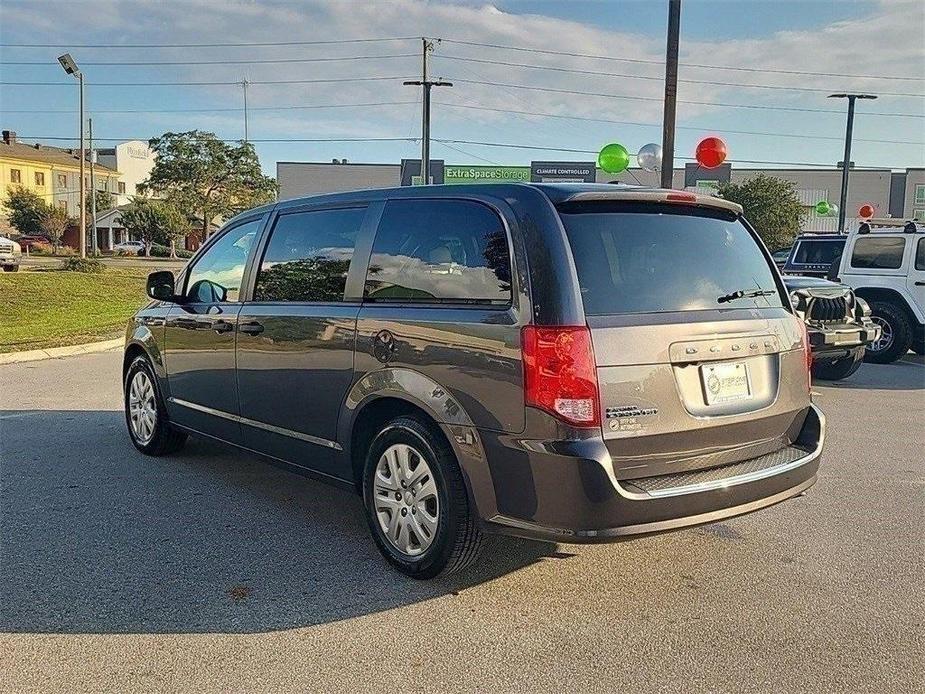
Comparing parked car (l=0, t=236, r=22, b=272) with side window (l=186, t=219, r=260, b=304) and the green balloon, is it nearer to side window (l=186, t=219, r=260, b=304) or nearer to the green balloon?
the green balloon

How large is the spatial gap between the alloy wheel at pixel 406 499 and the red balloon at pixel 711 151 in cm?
1510

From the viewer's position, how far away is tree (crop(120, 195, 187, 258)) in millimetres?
58200

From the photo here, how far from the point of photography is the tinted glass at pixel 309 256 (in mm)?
4336

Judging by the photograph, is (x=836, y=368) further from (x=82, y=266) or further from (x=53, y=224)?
(x=53, y=224)

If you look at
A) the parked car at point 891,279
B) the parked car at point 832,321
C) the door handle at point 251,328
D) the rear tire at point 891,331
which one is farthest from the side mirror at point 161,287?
the rear tire at point 891,331

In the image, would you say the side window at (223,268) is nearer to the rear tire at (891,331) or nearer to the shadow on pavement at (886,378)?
the shadow on pavement at (886,378)

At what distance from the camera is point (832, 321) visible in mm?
9273

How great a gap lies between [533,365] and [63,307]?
16205 mm

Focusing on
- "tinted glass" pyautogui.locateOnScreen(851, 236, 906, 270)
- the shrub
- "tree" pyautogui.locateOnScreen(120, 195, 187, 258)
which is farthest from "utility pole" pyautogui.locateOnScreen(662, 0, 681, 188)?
"tree" pyautogui.locateOnScreen(120, 195, 187, 258)

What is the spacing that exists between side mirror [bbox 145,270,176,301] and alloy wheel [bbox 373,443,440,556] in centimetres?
249

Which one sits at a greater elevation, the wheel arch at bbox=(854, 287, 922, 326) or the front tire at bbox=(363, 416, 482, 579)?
the wheel arch at bbox=(854, 287, 922, 326)

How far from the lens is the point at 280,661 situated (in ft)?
10.2

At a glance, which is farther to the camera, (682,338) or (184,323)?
(184,323)

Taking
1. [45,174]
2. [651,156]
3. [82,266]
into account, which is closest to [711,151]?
[651,156]
